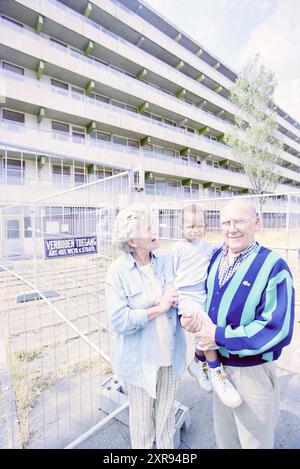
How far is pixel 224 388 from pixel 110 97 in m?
18.5

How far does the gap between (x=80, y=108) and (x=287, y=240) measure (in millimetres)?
13957

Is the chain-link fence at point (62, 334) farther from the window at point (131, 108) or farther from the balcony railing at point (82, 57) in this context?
the window at point (131, 108)

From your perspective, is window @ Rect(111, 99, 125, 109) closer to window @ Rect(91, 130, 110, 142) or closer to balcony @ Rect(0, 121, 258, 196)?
window @ Rect(91, 130, 110, 142)

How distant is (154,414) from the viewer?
1417 millimetres

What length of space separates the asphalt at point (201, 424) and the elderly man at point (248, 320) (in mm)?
443

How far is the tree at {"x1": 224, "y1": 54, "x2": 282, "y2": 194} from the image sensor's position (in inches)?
660

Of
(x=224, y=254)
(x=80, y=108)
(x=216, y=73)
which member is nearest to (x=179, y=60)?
(x=216, y=73)

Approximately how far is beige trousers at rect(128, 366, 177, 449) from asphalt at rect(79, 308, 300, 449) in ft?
0.92

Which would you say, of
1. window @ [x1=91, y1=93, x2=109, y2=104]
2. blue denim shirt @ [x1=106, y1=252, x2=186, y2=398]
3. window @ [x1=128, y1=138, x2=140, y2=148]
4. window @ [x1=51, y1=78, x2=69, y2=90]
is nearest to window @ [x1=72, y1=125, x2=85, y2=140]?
window @ [x1=51, y1=78, x2=69, y2=90]

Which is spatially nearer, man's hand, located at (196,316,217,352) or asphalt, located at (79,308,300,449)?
man's hand, located at (196,316,217,352)
